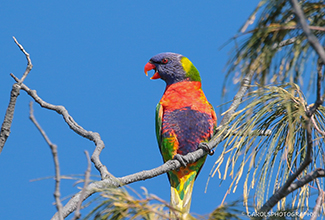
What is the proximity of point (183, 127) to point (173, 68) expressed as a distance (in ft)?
1.98

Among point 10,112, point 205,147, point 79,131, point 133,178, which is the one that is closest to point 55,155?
point 133,178

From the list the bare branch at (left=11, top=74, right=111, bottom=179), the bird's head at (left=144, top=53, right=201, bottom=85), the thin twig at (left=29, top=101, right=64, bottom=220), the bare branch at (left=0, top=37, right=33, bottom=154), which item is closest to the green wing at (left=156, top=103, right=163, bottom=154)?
the bird's head at (left=144, top=53, right=201, bottom=85)

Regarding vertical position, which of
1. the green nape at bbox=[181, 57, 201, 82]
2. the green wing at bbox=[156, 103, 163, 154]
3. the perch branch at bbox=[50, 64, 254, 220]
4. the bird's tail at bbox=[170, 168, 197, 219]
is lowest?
the bird's tail at bbox=[170, 168, 197, 219]

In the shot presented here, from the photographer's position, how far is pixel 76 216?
121cm

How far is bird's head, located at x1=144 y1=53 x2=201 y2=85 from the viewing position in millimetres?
3322

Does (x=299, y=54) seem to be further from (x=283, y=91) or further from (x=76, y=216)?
(x=76, y=216)

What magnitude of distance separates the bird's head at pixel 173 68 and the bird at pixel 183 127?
75 mm

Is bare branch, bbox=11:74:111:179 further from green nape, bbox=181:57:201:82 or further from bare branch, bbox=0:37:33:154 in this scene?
green nape, bbox=181:57:201:82

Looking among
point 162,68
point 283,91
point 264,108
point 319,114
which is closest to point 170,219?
point 264,108

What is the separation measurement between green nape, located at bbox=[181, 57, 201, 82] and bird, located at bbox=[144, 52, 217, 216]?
5cm

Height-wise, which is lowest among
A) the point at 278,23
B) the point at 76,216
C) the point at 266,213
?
the point at 266,213

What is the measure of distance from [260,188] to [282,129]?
0.32 metres

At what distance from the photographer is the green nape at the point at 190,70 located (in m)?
3.31

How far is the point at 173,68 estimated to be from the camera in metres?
A: 3.37
